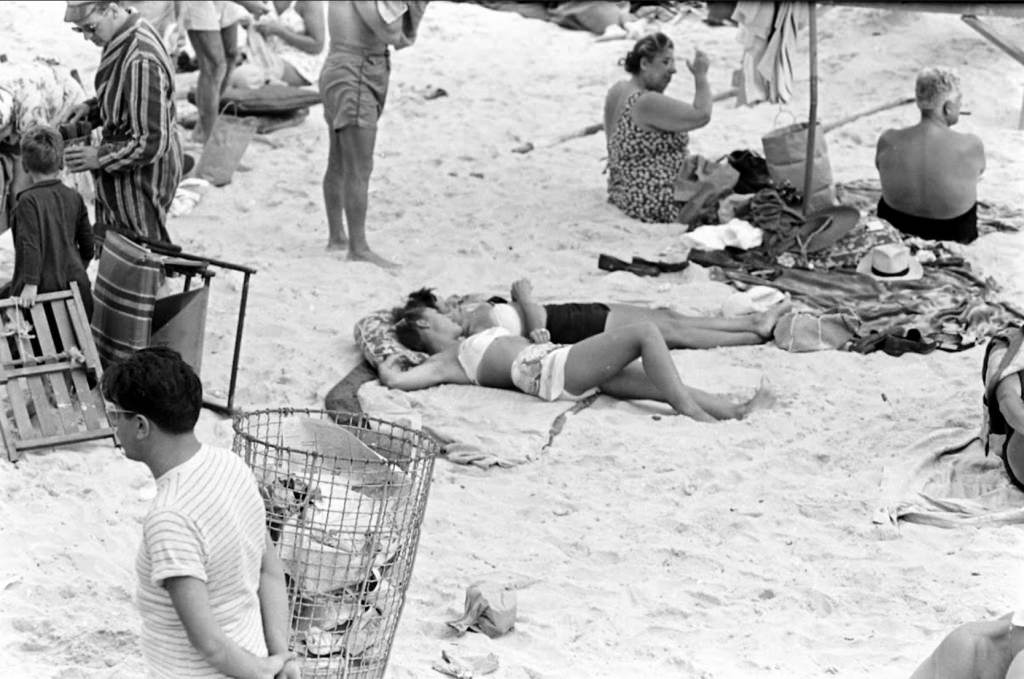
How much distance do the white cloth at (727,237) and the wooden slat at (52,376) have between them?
379 centimetres

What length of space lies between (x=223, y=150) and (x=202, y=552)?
6747 millimetres

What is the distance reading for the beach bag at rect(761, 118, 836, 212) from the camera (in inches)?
336

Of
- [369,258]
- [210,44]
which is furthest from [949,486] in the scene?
[210,44]

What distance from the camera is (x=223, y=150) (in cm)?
938

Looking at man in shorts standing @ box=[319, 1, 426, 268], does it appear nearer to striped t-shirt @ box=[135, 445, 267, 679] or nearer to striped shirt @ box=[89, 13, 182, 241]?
striped shirt @ box=[89, 13, 182, 241]

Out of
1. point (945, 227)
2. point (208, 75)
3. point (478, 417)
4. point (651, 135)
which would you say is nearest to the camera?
point (478, 417)

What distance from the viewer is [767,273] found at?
26.0ft

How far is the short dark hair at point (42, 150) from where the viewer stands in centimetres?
565

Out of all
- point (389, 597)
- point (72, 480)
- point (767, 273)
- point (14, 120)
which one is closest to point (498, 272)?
point (767, 273)

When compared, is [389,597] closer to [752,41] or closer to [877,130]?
[752,41]

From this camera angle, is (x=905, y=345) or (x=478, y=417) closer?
(x=478, y=417)

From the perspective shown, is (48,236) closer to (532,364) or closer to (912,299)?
(532,364)

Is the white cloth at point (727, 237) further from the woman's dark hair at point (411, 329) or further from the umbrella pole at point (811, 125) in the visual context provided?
the woman's dark hair at point (411, 329)

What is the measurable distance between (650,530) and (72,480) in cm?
201
